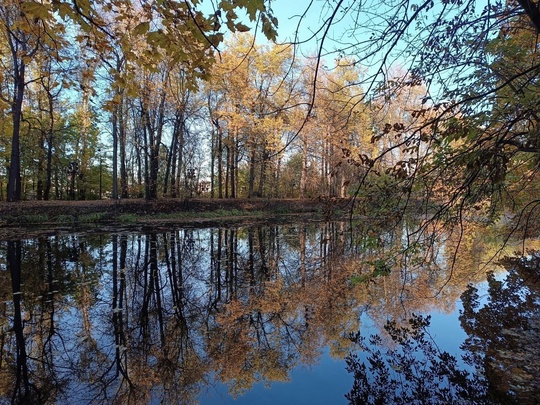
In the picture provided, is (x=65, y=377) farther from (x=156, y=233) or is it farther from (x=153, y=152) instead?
(x=153, y=152)

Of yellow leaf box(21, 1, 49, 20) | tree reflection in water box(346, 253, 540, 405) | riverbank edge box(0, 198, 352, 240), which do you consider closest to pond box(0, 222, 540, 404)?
tree reflection in water box(346, 253, 540, 405)

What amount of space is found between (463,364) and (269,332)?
2.49 metres

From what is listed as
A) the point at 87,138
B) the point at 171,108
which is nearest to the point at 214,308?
the point at 171,108

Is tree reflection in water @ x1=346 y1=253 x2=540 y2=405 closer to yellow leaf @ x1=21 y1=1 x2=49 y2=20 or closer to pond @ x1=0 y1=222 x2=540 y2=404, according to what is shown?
pond @ x1=0 y1=222 x2=540 y2=404

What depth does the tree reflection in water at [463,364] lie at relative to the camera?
10.3ft

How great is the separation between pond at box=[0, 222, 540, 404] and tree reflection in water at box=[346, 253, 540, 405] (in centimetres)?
2

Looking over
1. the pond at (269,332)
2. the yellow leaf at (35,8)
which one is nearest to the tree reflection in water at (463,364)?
the pond at (269,332)

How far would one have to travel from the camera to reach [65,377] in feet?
11.1

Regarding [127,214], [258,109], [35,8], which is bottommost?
[127,214]

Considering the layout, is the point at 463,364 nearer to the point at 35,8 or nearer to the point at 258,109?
the point at 35,8

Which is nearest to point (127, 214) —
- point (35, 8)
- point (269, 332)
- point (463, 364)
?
point (269, 332)

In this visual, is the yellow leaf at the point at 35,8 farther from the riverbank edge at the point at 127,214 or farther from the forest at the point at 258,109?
the riverbank edge at the point at 127,214

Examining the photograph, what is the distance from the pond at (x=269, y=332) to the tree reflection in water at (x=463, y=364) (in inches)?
0.7

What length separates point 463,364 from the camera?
12.2ft
